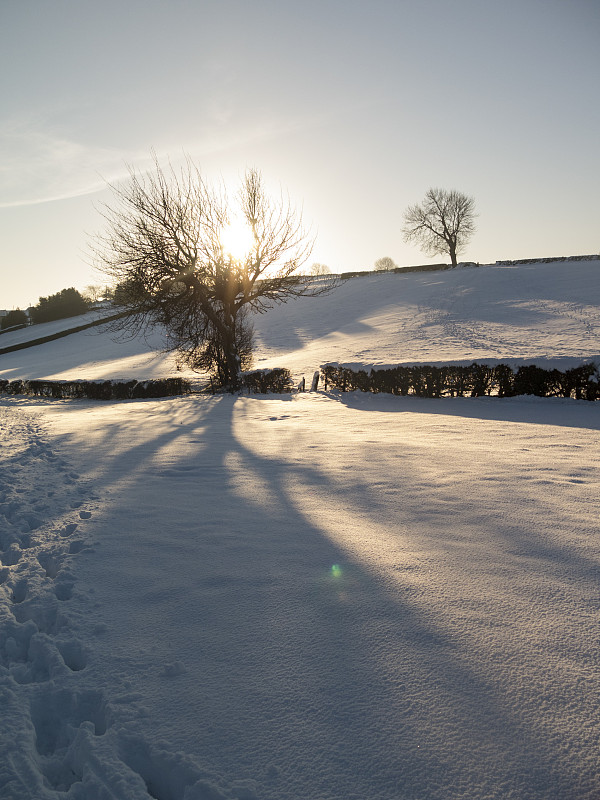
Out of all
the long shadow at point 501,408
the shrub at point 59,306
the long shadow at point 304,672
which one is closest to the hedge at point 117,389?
the long shadow at point 501,408

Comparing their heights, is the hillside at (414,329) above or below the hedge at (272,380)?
above

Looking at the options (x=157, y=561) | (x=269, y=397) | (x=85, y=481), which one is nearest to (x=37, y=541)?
(x=157, y=561)

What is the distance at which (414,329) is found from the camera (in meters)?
25.7

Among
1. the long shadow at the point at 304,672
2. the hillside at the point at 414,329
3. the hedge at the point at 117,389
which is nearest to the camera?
the long shadow at the point at 304,672

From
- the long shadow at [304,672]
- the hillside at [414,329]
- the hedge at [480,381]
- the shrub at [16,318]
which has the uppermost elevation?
the shrub at [16,318]

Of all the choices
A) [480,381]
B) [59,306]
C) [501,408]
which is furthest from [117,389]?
[59,306]

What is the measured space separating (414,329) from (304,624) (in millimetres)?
24563

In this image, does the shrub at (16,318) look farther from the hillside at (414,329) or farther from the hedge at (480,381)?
the hedge at (480,381)

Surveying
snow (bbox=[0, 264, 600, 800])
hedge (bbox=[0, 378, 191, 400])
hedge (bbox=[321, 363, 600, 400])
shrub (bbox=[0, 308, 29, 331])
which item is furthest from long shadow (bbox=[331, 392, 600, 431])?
shrub (bbox=[0, 308, 29, 331])

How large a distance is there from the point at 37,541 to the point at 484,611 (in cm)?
357

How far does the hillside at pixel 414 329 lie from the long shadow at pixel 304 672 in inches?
364

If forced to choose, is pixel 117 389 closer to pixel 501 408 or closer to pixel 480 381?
pixel 480 381

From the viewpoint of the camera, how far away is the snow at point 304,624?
182 centimetres

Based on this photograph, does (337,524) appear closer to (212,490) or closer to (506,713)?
(212,490)
